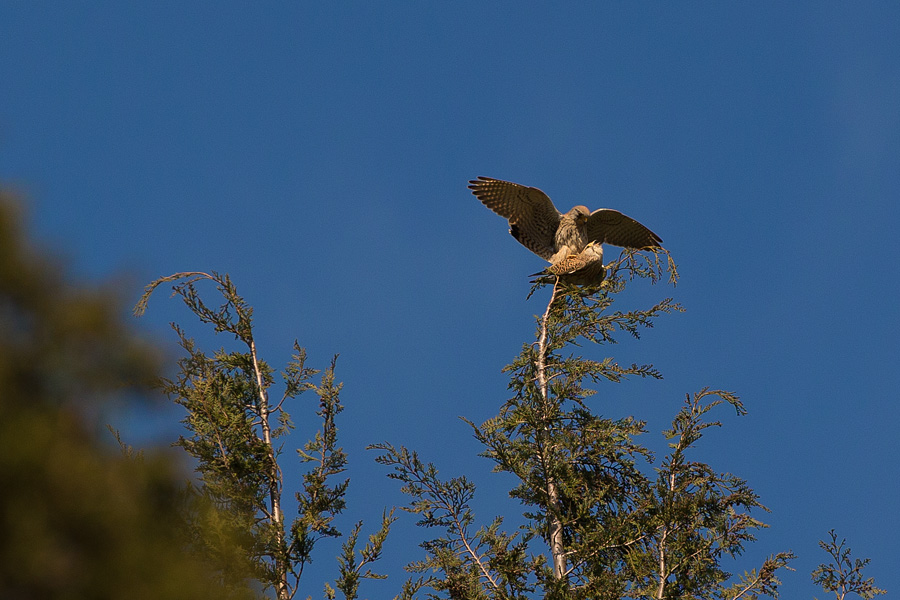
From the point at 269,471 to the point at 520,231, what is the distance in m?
4.54

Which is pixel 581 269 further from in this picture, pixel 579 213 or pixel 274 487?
pixel 274 487

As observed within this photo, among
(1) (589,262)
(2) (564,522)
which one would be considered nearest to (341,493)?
(2) (564,522)

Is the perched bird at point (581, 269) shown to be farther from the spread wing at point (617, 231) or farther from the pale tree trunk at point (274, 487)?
the pale tree trunk at point (274, 487)

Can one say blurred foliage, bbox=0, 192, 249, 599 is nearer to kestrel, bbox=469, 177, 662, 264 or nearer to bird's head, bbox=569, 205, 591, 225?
kestrel, bbox=469, 177, 662, 264

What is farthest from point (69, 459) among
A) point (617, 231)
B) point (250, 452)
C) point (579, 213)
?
point (617, 231)

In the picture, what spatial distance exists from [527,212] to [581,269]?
51.4 inches

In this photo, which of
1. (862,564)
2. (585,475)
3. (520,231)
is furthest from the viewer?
(520,231)

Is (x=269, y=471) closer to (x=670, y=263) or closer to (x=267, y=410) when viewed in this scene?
(x=267, y=410)

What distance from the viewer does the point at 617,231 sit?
423 inches

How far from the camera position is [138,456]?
11.6 ft

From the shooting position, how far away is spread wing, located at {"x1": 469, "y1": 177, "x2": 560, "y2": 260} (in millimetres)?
10367

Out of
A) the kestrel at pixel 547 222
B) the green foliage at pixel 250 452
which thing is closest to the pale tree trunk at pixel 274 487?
the green foliage at pixel 250 452

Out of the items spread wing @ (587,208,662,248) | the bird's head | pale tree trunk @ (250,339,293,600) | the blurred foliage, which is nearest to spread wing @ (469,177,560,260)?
the bird's head

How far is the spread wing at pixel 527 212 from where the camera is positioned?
10367 mm
